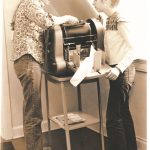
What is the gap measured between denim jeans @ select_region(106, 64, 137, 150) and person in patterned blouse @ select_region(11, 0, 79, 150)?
49 centimetres

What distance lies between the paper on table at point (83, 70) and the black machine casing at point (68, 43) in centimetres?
7

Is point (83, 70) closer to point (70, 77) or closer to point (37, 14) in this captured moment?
point (70, 77)

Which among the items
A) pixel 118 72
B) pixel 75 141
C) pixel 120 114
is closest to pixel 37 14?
pixel 118 72

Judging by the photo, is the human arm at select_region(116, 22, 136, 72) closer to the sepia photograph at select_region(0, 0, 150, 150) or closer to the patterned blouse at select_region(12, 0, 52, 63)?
the sepia photograph at select_region(0, 0, 150, 150)

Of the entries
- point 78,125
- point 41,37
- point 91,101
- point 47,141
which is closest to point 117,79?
point 78,125

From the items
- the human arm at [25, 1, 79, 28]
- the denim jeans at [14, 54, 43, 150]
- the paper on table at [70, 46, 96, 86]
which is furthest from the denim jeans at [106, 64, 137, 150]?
the human arm at [25, 1, 79, 28]

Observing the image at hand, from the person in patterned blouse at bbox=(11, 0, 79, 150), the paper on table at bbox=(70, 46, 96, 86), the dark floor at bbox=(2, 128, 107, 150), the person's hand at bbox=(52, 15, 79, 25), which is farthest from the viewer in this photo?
the dark floor at bbox=(2, 128, 107, 150)

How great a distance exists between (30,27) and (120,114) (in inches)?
33.0

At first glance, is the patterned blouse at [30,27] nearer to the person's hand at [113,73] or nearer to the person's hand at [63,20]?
the person's hand at [63,20]

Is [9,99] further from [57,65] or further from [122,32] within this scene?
[122,32]

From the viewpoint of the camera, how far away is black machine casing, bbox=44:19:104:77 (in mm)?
1730

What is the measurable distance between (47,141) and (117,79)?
36.7 inches

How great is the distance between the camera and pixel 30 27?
178cm

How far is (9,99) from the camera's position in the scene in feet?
7.76
